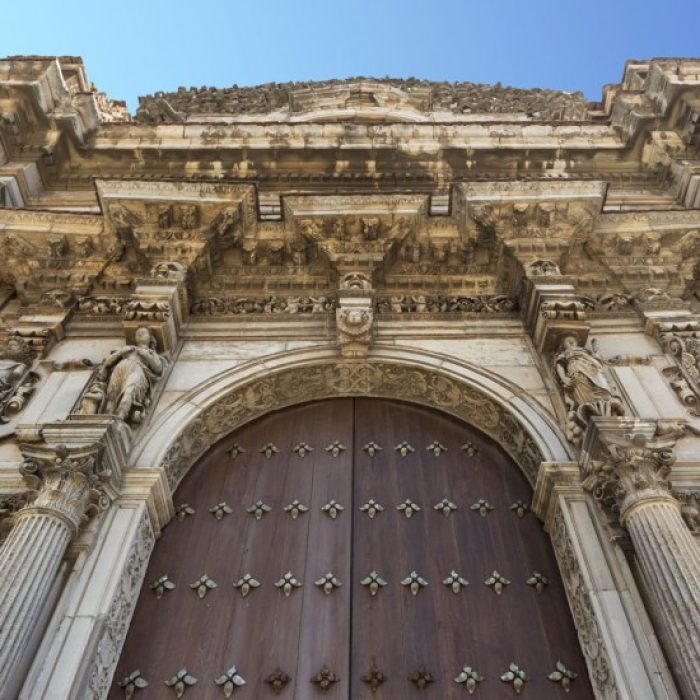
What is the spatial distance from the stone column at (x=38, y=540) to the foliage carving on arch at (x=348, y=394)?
1.03 meters

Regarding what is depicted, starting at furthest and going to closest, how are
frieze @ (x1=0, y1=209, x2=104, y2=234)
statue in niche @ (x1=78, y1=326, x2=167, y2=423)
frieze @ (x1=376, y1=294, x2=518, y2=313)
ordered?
frieze @ (x1=0, y1=209, x2=104, y2=234)
frieze @ (x1=376, y1=294, x2=518, y2=313)
statue in niche @ (x1=78, y1=326, x2=167, y2=423)

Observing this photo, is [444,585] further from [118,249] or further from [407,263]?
[118,249]

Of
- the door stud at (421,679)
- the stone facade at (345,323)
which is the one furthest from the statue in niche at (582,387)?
the door stud at (421,679)

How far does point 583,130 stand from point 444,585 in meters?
8.33

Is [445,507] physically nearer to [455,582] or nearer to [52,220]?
[455,582]

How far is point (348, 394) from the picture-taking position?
7.06 m

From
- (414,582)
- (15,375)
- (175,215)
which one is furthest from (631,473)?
(175,215)

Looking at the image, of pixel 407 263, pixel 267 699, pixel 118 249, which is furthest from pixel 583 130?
pixel 267 699

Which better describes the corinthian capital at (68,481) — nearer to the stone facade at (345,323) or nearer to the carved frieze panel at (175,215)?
the stone facade at (345,323)

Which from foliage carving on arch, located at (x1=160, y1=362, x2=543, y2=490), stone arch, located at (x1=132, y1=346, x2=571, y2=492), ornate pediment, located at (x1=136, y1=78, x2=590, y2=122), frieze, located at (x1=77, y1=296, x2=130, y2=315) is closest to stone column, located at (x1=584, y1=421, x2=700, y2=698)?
stone arch, located at (x1=132, y1=346, x2=571, y2=492)

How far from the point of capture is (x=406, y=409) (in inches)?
273

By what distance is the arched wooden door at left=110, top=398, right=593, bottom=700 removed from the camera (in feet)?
15.2

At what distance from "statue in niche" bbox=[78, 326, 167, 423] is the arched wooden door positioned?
89cm

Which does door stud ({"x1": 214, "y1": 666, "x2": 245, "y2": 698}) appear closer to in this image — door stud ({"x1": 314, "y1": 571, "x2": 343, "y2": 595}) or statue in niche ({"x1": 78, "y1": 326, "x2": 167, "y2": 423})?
door stud ({"x1": 314, "y1": 571, "x2": 343, "y2": 595})
